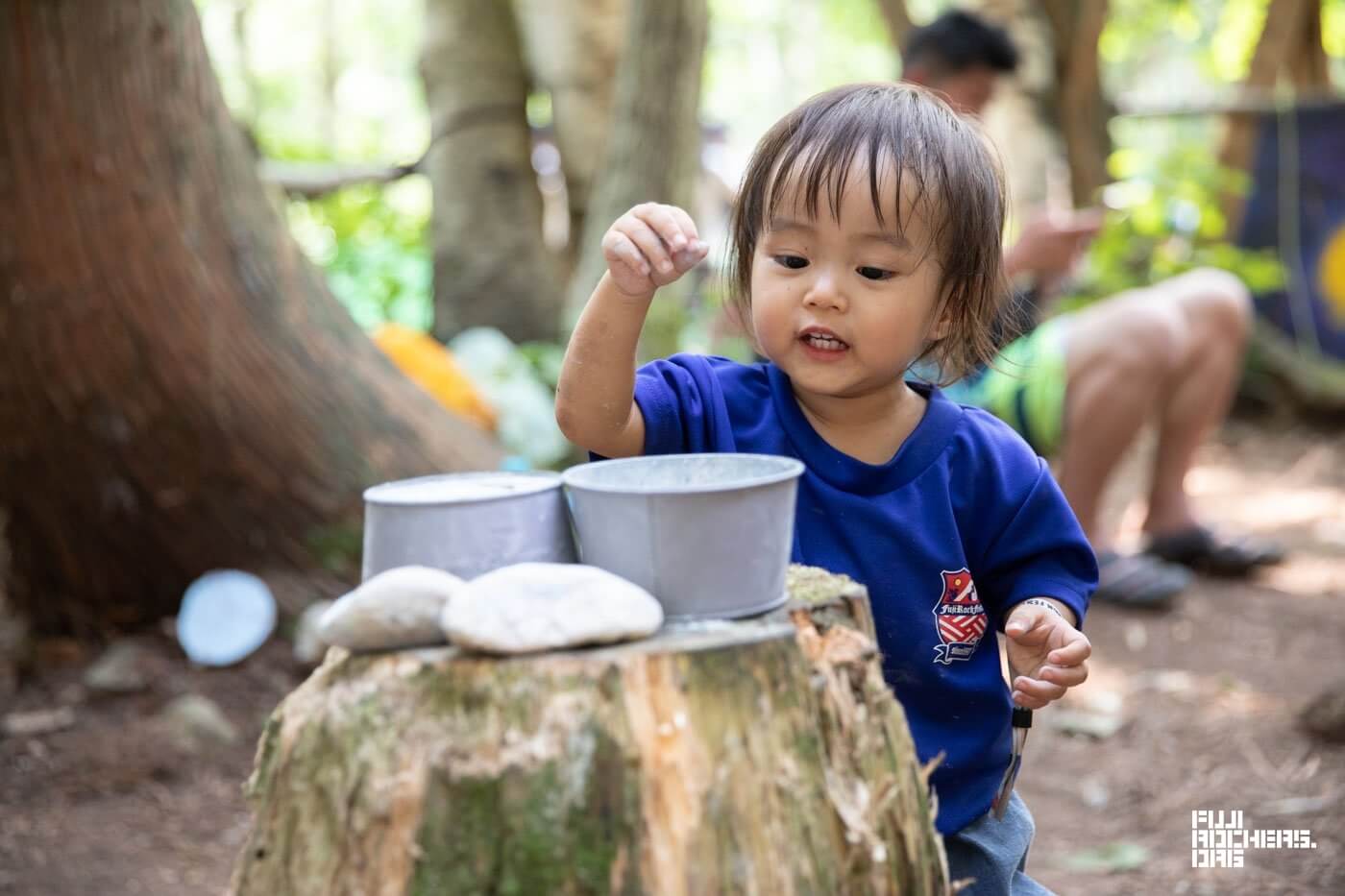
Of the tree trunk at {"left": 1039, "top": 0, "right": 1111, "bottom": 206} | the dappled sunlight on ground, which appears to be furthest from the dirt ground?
the tree trunk at {"left": 1039, "top": 0, "right": 1111, "bottom": 206}

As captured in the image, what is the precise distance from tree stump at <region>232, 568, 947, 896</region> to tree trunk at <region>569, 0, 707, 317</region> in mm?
3025

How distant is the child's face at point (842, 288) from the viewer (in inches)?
62.8

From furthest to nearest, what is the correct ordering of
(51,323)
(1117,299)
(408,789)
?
(1117,299), (51,323), (408,789)

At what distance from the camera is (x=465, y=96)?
5953mm

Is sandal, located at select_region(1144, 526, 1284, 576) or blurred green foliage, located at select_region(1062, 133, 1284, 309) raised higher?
blurred green foliage, located at select_region(1062, 133, 1284, 309)

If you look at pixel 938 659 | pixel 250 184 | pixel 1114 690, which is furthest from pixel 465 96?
pixel 938 659

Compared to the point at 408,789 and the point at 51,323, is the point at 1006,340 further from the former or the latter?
the point at 51,323

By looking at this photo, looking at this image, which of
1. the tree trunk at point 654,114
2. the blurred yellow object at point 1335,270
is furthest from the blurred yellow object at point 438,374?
the blurred yellow object at point 1335,270

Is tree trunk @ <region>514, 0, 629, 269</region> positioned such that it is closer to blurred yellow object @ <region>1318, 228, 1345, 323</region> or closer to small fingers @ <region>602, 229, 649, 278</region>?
small fingers @ <region>602, 229, 649, 278</region>

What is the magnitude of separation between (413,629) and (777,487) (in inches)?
15.6

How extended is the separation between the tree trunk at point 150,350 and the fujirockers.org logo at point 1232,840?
2.27 metres

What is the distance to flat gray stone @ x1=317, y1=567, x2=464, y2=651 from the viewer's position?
123 centimetres

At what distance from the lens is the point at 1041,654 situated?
1.64m

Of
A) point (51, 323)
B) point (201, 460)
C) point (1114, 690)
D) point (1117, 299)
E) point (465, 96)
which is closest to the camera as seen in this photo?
point (51, 323)
